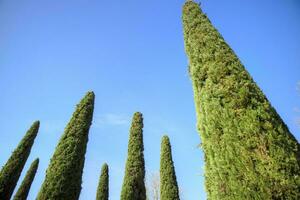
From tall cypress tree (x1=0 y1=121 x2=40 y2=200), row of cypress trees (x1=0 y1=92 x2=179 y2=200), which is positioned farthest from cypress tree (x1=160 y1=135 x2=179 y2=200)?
tall cypress tree (x1=0 y1=121 x2=40 y2=200)

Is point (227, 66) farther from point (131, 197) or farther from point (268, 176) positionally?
point (131, 197)

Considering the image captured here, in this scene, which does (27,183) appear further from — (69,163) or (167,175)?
(69,163)

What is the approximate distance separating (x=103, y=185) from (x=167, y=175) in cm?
915

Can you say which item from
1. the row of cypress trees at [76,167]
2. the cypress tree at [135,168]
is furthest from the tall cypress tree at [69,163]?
the cypress tree at [135,168]

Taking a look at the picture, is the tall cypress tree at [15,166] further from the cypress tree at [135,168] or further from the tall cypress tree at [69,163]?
the tall cypress tree at [69,163]

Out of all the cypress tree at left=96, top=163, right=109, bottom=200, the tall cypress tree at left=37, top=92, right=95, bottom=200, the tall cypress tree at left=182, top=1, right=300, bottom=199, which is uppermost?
the cypress tree at left=96, top=163, right=109, bottom=200

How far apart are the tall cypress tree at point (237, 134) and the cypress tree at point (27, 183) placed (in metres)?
29.5

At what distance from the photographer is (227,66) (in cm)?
584

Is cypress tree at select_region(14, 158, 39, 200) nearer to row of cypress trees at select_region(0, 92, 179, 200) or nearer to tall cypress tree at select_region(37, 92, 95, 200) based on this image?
row of cypress trees at select_region(0, 92, 179, 200)

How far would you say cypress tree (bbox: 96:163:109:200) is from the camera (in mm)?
26619

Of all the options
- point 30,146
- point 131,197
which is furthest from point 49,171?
point 30,146

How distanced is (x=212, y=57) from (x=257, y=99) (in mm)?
1801

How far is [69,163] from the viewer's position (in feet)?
43.9

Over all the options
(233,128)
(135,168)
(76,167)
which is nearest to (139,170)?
(135,168)
